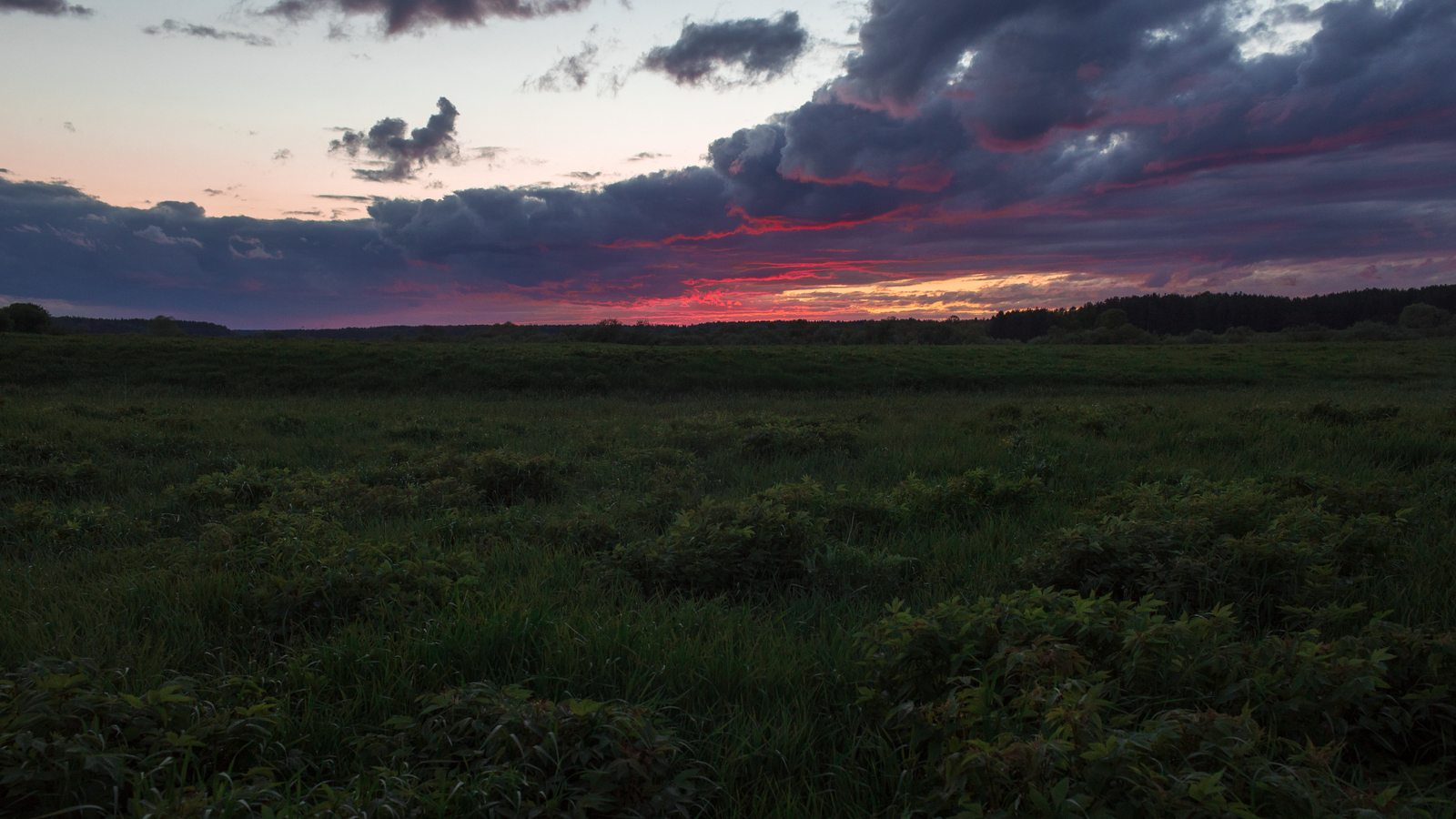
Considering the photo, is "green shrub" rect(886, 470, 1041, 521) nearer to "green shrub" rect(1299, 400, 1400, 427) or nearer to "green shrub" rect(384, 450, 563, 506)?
"green shrub" rect(384, 450, 563, 506)

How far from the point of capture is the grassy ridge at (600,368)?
81.7 feet

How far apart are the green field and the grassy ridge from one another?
15702 mm

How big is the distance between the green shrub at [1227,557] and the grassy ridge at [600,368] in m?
20.7

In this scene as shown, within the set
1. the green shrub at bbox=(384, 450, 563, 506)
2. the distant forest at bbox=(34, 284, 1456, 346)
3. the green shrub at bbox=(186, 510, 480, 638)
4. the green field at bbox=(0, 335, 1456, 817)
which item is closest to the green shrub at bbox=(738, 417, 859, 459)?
the green field at bbox=(0, 335, 1456, 817)

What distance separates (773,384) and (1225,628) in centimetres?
2395

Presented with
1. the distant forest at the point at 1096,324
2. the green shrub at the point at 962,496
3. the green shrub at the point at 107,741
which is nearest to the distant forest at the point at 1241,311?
the distant forest at the point at 1096,324

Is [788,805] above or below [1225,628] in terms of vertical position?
below

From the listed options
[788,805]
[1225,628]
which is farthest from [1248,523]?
[788,805]

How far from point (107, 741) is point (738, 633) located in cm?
295

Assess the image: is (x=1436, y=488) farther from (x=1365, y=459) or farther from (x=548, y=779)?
(x=548, y=779)

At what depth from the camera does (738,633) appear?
4.16 m

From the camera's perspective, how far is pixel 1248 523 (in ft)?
17.7

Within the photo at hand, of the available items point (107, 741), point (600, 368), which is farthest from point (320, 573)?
point (600, 368)

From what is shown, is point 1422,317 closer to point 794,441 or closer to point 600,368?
point 600,368
